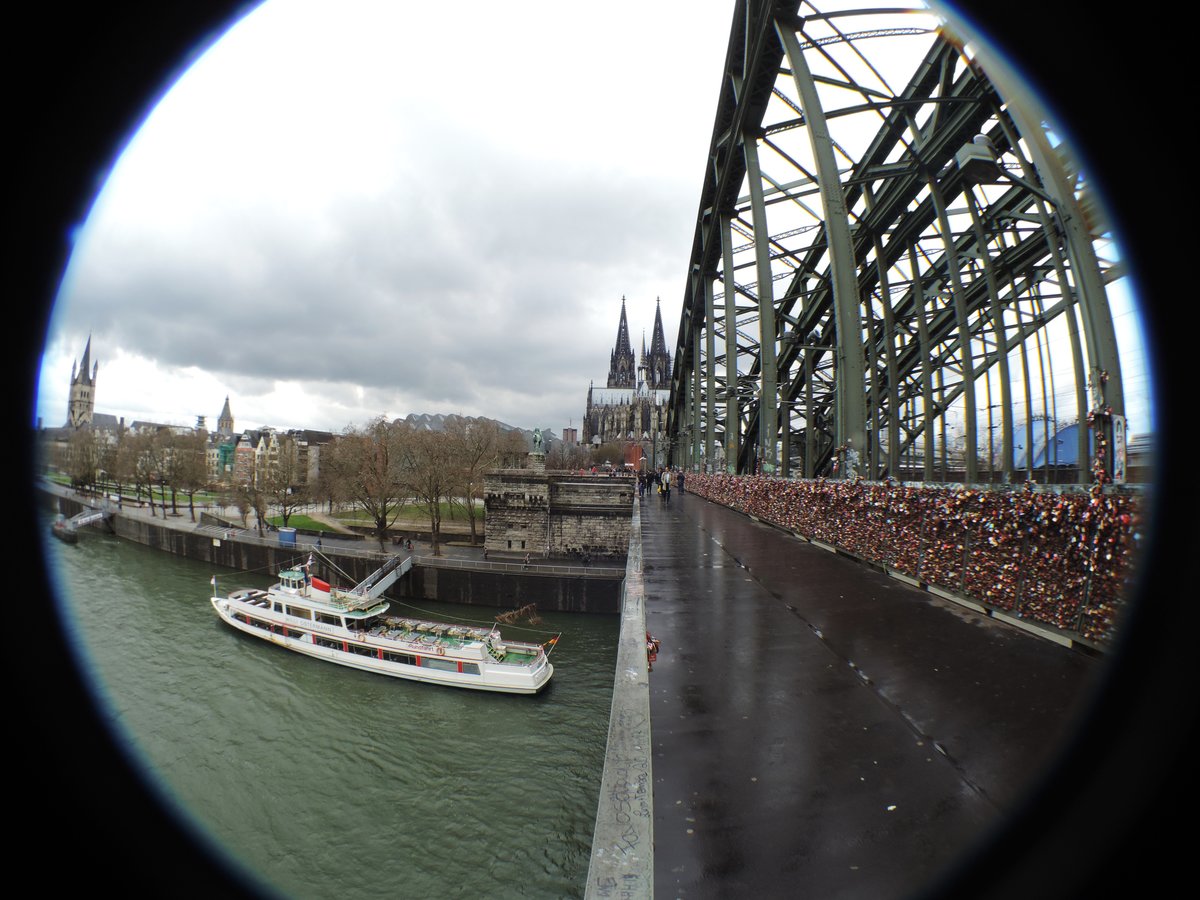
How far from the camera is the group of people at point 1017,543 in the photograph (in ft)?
11.0

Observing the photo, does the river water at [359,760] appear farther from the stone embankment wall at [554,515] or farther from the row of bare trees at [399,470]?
the row of bare trees at [399,470]

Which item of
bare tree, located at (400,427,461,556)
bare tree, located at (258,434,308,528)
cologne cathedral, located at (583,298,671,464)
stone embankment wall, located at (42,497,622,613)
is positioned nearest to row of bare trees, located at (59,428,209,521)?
bare tree, located at (258,434,308,528)

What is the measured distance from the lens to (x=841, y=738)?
A: 7.82ft

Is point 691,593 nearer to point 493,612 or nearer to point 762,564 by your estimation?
point 762,564

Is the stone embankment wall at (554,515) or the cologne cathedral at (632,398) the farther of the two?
the cologne cathedral at (632,398)

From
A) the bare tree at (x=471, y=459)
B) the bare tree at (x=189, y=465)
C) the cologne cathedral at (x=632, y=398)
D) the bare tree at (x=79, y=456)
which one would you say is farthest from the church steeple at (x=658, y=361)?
the bare tree at (x=79, y=456)

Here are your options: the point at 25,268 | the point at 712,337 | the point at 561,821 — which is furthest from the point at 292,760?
the point at 712,337

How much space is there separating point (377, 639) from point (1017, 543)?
1974 centimetres

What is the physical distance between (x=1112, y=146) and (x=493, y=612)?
26655mm

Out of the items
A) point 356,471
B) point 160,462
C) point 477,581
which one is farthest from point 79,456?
point 160,462

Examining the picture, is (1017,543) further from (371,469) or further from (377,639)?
(371,469)

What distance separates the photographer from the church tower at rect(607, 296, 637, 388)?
12656 centimetres

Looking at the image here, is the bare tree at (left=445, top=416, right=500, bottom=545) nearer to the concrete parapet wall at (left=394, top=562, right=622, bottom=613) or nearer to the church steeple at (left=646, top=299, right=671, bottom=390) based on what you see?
the concrete parapet wall at (left=394, top=562, right=622, bottom=613)

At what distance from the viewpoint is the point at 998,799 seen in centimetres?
186
